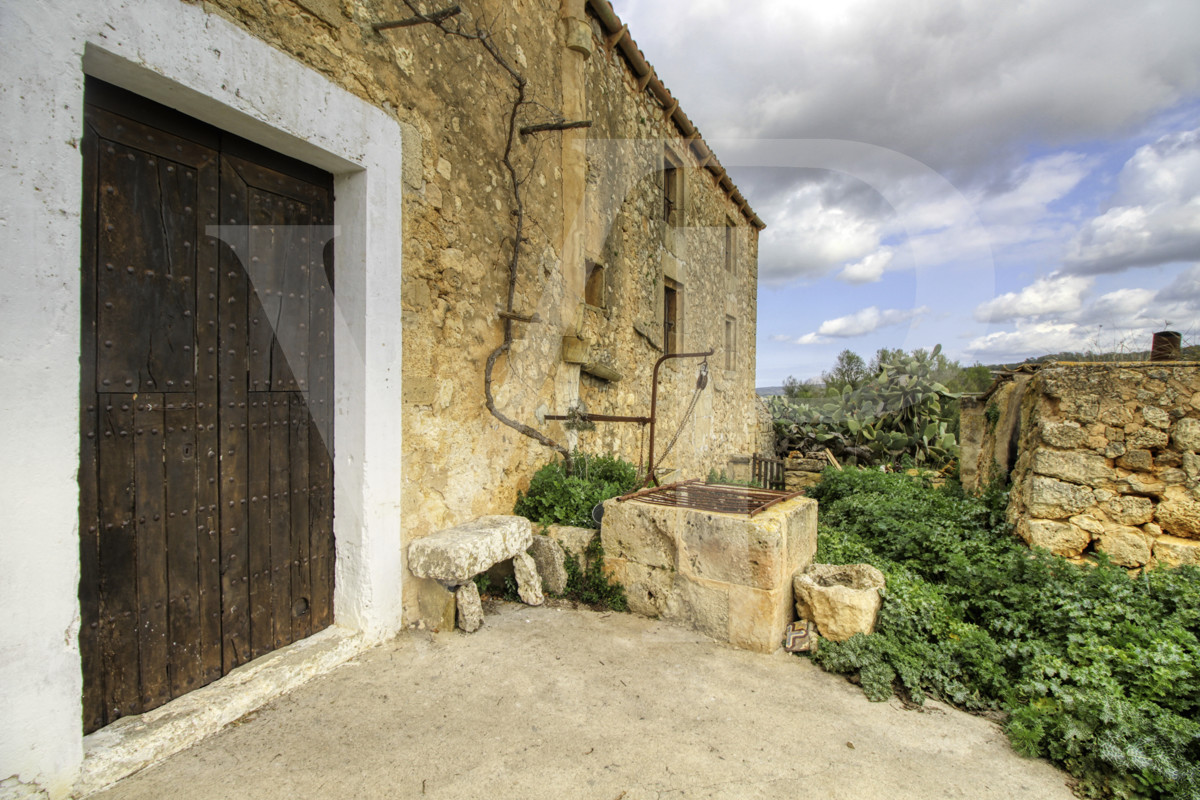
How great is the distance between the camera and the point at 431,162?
10.2ft

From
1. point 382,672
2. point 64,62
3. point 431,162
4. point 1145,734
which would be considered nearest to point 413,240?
point 431,162

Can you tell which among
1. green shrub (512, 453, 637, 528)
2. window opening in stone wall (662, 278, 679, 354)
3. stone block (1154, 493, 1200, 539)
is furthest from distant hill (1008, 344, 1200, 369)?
window opening in stone wall (662, 278, 679, 354)

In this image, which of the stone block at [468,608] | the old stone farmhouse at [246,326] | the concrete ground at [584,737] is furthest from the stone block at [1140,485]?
the stone block at [468,608]

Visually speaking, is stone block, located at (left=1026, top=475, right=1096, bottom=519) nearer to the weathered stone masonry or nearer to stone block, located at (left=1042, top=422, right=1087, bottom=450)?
the weathered stone masonry

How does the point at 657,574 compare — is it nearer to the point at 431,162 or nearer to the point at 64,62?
the point at 431,162

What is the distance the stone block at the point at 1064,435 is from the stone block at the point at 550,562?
3.29 metres

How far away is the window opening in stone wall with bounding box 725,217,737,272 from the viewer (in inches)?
419

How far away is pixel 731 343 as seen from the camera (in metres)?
11.2

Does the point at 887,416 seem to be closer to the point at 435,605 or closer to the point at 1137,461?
the point at 1137,461

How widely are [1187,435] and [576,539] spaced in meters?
3.74

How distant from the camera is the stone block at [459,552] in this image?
112 inches

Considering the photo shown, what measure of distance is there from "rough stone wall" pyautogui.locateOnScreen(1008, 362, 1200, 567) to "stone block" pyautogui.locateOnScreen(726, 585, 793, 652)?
2022mm

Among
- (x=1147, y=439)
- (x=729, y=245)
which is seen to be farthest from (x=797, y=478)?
(x=1147, y=439)

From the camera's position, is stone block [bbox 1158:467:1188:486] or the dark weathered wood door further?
stone block [bbox 1158:467:1188:486]
